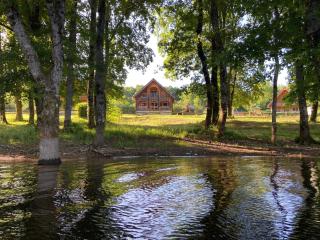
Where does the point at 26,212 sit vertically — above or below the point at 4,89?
below

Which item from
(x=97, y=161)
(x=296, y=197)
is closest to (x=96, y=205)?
(x=296, y=197)

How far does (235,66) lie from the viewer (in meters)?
16.3

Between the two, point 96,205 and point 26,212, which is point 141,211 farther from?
point 26,212

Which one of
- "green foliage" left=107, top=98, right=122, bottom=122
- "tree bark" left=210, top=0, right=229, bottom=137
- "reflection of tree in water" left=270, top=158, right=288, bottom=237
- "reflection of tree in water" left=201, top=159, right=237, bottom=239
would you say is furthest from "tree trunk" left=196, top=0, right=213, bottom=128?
"reflection of tree in water" left=270, top=158, right=288, bottom=237

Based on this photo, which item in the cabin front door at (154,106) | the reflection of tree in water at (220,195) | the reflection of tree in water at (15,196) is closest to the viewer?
the reflection of tree in water at (220,195)

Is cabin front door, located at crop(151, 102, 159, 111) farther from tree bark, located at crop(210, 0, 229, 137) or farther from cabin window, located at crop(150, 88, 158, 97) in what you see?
tree bark, located at crop(210, 0, 229, 137)

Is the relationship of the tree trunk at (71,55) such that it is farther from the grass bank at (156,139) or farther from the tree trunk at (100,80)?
the grass bank at (156,139)

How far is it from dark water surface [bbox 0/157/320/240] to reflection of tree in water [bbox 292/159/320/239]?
0.02m

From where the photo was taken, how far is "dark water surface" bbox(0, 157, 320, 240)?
27.4 ft

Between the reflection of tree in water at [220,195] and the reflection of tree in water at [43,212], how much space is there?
300 centimetres

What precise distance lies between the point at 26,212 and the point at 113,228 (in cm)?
244

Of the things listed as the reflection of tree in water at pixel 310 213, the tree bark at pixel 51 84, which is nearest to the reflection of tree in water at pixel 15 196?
the tree bark at pixel 51 84

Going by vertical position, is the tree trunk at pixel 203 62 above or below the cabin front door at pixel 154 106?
above

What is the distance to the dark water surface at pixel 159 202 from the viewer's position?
27.4 feet
